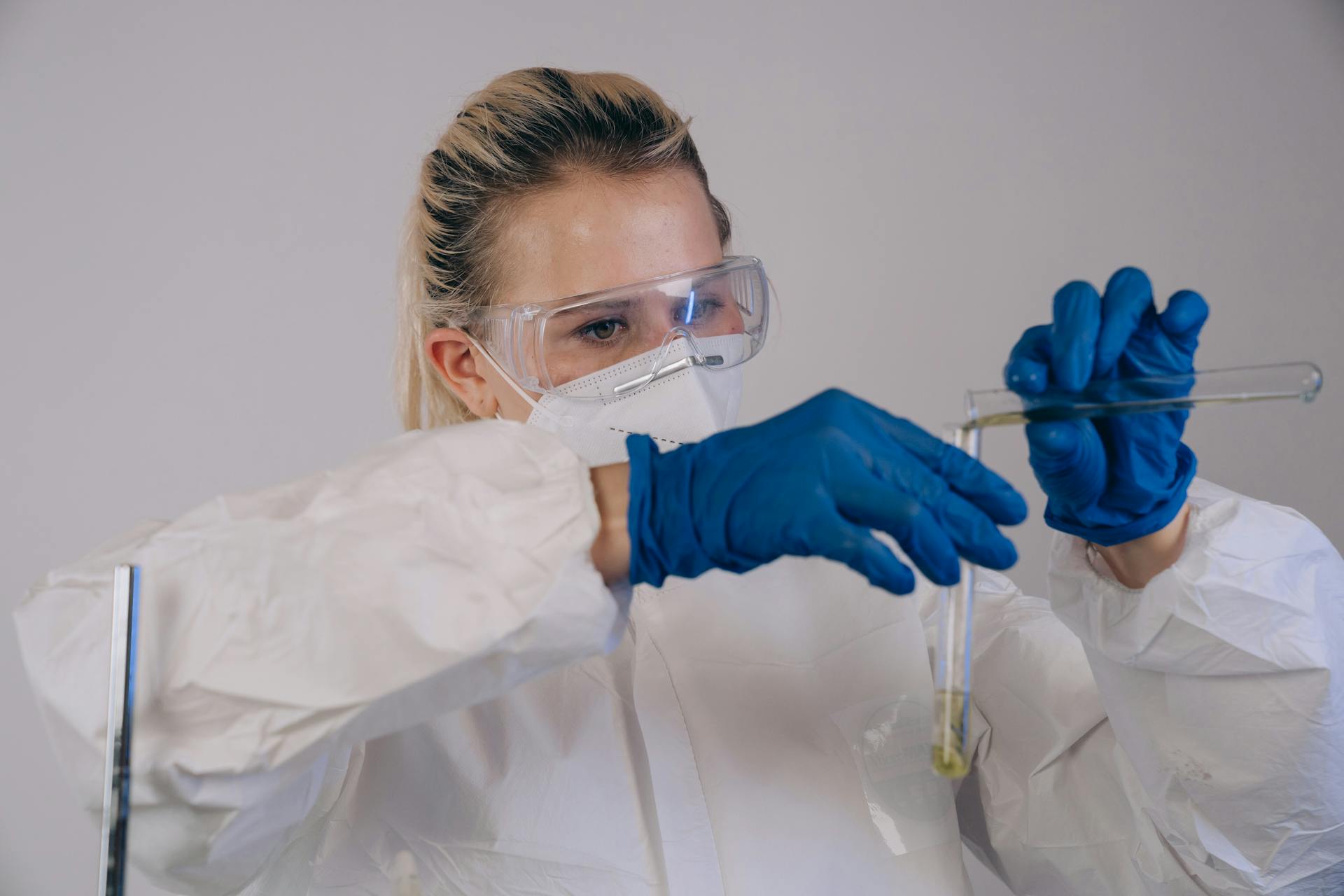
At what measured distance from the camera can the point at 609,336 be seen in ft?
4.48

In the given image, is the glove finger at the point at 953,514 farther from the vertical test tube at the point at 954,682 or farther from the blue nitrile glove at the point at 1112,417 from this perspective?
the blue nitrile glove at the point at 1112,417

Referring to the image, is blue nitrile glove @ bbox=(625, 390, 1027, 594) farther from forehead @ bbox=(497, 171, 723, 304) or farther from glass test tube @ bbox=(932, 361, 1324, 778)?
forehead @ bbox=(497, 171, 723, 304)

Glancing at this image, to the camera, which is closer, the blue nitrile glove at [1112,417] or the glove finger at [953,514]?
the glove finger at [953,514]

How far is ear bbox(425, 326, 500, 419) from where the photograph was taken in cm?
145

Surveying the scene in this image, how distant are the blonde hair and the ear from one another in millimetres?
18

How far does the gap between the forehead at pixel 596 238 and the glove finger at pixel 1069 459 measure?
54 centimetres

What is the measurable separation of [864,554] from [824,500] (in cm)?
5

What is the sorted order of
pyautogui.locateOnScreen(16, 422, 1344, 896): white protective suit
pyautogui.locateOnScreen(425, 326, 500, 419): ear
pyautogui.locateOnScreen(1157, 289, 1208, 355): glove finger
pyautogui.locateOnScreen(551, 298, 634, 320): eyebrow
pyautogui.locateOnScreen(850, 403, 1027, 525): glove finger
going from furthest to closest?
pyautogui.locateOnScreen(425, 326, 500, 419): ear, pyautogui.locateOnScreen(551, 298, 634, 320): eyebrow, pyautogui.locateOnScreen(1157, 289, 1208, 355): glove finger, pyautogui.locateOnScreen(850, 403, 1027, 525): glove finger, pyautogui.locateOnScreen(16, 422, 1344, 896): white protective suit

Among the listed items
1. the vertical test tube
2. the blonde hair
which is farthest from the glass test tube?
the blonde hair

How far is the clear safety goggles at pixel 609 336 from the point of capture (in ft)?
4.36

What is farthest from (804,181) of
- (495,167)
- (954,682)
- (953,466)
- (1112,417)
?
(954,682)

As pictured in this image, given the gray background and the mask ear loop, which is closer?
the mask ear loop

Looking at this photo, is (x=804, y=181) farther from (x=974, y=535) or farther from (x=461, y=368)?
(x=974, y=535)

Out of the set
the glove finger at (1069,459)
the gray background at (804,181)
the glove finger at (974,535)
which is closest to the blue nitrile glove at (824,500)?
the glove finger at (974,535)
